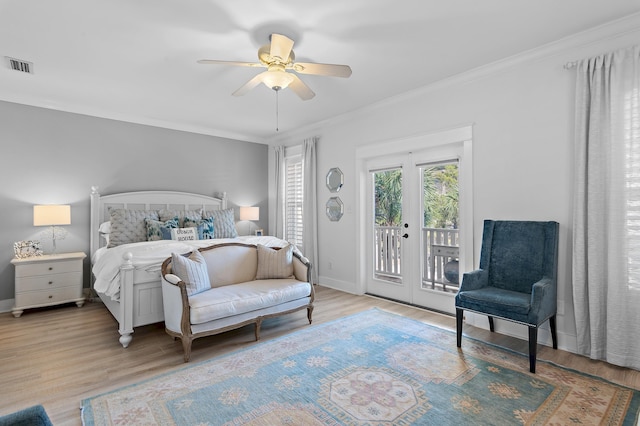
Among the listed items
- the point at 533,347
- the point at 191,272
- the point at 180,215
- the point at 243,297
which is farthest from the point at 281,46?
the point at 180,215

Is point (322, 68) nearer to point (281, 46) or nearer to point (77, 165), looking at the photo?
point (281, 46)

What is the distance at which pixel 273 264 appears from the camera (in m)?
3.80

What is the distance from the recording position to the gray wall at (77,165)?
4.17 metres

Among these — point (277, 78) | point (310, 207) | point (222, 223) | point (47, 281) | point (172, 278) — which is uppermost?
point (277, 78)

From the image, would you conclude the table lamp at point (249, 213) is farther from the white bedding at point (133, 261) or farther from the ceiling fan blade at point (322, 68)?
the ceiling fan blade at point (322, 68)

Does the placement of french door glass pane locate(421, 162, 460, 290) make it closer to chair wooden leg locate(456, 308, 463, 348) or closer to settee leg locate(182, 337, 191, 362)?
chair wooden leg locate(456, 308, 463, 348)

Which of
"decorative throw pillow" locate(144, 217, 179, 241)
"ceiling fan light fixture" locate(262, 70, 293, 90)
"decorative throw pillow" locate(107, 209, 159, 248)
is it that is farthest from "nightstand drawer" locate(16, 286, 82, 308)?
"ceiling fan light fixture" locate(262, 70, 293, 90)

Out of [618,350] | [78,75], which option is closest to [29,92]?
[78,75]

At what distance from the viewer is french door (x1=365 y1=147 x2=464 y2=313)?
3896 millimetres

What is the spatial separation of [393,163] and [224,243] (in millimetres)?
2463

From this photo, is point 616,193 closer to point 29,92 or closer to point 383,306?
point 383,306

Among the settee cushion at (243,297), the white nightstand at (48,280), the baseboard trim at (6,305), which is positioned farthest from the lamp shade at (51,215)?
the settee cushion at (243,297)

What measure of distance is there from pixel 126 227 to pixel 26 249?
47.0 inches

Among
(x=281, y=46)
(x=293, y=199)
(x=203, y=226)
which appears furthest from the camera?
(x=293, y=199)
